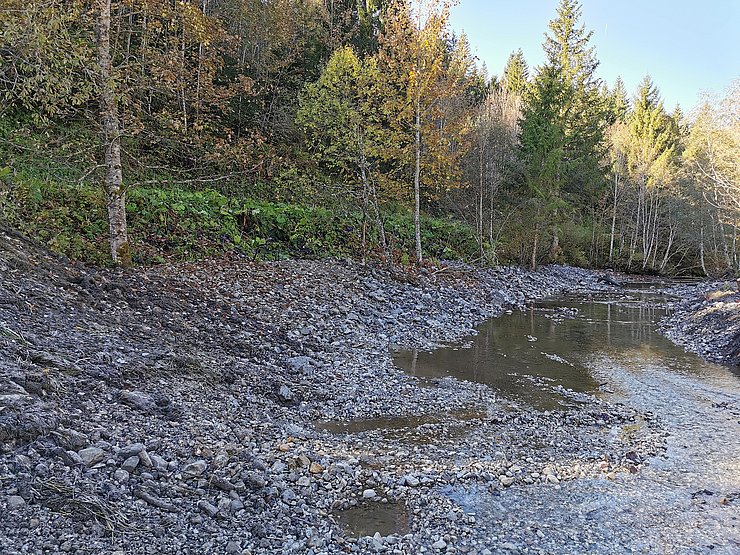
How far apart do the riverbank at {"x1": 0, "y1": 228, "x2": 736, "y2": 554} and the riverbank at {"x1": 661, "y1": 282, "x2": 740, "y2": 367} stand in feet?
19.2

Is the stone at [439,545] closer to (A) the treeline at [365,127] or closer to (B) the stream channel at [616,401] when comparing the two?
(B) the stream channel at [616,401]

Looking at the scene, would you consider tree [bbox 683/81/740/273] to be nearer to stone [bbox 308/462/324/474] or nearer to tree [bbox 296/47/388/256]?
tree [bbox 296/47/388/256]

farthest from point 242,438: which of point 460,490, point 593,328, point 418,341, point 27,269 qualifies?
point 593,328

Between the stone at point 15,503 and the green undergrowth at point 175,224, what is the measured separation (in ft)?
20.3

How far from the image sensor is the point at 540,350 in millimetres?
12375

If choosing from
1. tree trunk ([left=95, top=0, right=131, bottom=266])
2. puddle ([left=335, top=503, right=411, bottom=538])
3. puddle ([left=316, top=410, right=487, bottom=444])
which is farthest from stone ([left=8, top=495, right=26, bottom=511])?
tree trunk ([left=95, top=0, right=131, bottom=266])

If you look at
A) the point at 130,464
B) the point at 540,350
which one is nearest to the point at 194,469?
the point at 130,464

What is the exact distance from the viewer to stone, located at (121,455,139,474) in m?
4.54

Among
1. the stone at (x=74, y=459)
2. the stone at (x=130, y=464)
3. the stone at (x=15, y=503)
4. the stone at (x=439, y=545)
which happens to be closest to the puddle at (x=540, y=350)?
the stone at (x=439, y=545)

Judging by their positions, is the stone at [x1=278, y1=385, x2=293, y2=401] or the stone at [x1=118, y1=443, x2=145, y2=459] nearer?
the stone at [x1=118, y1=443, x2=145, y2=459]

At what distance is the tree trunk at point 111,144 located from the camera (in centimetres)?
A: 947

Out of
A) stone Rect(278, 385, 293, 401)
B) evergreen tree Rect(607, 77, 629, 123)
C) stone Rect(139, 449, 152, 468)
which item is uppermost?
evergreen tree Rect(607, 77, 629, 123)

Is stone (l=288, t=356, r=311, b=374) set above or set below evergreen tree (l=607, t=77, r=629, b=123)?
below

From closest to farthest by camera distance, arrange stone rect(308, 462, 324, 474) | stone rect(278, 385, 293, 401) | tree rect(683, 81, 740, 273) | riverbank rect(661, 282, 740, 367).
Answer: stone rect(308, 462, 324, 474), stone rect(278, 385, 293, 401), riverbank rect(661, 282, 740, 367), tree rect(683, 81, 740, 273)
